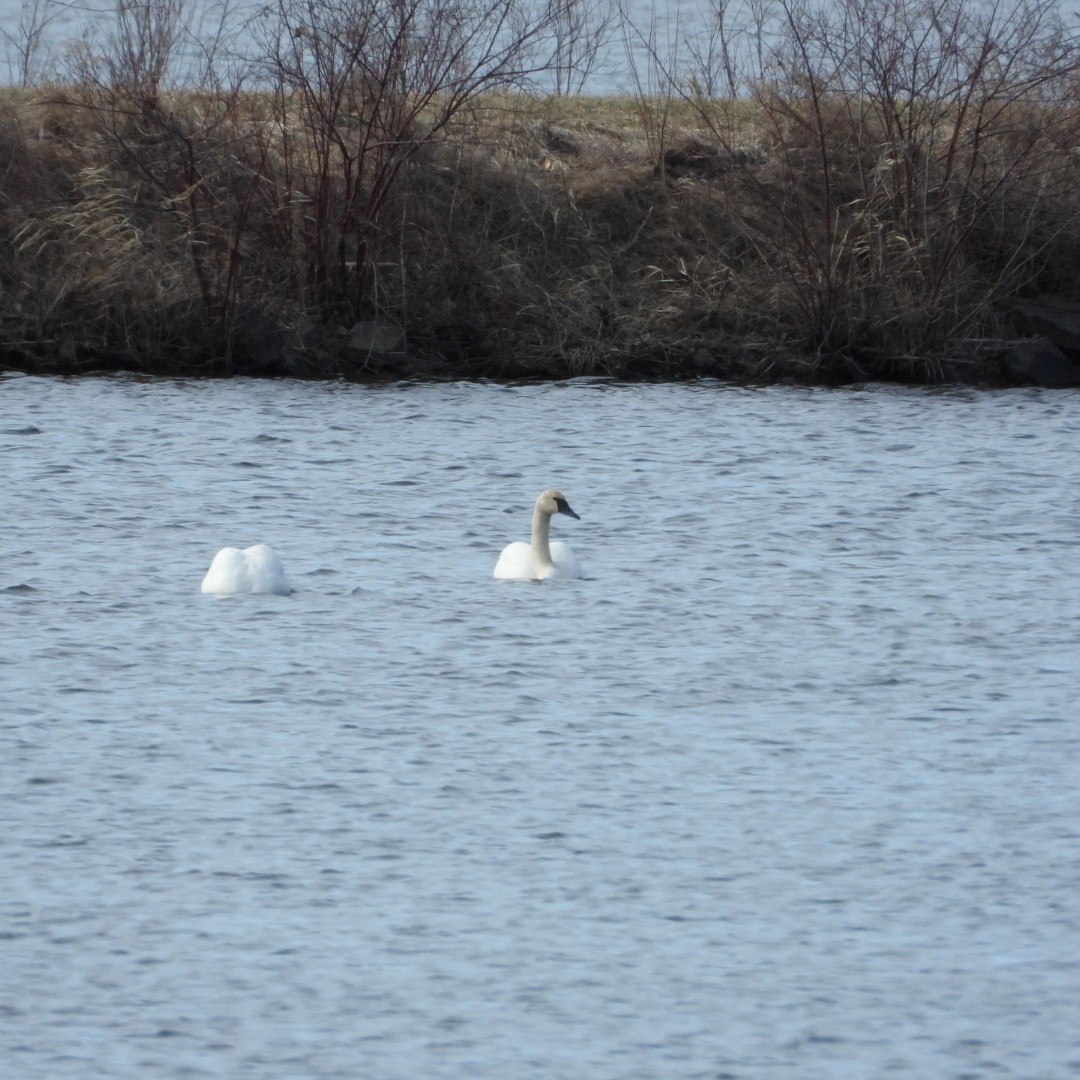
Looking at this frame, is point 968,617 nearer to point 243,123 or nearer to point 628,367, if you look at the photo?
point 628,367

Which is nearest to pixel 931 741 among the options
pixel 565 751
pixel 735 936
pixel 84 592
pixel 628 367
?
pixel 565 751

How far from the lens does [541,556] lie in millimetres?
11578

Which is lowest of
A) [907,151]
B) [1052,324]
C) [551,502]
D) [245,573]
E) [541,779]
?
[541,779]

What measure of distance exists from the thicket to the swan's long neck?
9023 mm

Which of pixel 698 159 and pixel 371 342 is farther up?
pixel 698 159

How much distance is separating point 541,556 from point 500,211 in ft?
39.0

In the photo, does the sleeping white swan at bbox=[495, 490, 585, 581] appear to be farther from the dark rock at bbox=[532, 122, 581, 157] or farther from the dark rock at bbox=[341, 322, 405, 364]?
the dark rock at bbox=[532, 122, 581, 157]

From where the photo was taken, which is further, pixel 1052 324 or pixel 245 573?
pixel 1052 324

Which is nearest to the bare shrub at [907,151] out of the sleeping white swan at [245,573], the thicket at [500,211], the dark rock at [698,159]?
the thicket at [500,211]

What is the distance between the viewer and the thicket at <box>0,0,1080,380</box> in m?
20.2

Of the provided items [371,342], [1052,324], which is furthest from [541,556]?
[1052,324]

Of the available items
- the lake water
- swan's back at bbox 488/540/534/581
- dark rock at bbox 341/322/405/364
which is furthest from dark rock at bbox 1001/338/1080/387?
swan's back at bbox 488/540/534/581

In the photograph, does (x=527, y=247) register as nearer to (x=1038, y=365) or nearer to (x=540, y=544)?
(x=1038, y=365)

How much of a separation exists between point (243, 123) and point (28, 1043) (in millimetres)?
17324
